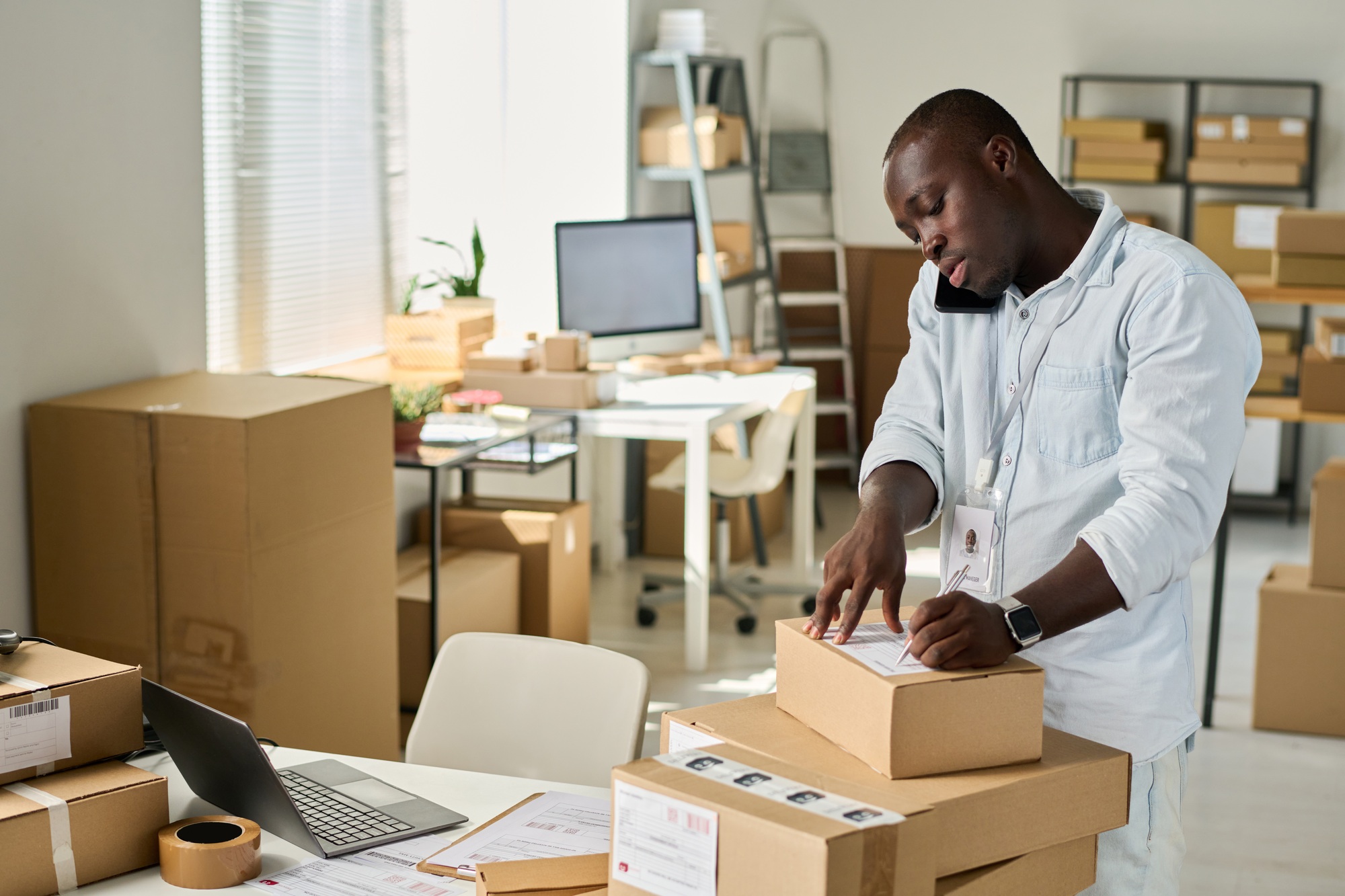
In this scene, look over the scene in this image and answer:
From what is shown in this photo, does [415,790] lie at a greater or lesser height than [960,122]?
lesser

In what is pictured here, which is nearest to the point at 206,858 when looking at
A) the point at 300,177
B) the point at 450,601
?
the point at 450,601

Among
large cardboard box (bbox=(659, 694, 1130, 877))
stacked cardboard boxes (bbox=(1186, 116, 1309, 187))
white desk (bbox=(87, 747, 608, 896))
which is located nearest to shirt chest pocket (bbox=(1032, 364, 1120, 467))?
large cardboard box (bbox=(659, 694, 1130, 877))

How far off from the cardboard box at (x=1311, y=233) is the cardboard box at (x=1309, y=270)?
0.02 m

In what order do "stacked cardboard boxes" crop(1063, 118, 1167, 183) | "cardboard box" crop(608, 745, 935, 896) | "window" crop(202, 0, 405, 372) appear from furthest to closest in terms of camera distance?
"stacked cardboard boxes" crop(1063, 118, 1167, 183), "window" crop(202, 0, 405, 372), "cardboard box" crop(608, 745, 935, 896)

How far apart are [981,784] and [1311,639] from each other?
10.3 feet

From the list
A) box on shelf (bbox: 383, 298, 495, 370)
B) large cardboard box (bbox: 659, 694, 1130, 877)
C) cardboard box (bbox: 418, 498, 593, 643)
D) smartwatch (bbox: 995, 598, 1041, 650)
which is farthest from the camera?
box on shelf (bbox: 383, 298, 495, 370)

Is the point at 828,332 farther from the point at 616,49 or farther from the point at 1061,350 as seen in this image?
the point at 1061,350

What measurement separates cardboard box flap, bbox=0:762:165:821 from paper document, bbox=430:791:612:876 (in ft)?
1.15

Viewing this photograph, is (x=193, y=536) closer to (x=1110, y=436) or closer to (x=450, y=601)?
(x=450, y=601)

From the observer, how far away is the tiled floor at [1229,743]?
3096mm

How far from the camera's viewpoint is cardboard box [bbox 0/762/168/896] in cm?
138

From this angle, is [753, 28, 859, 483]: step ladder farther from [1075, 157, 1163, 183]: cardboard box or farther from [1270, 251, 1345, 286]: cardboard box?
[1270, 251, 1345, 286]: cardboard box

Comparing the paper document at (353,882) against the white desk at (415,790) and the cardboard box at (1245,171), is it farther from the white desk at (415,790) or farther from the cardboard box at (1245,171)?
the cardboard box at (1245,171)

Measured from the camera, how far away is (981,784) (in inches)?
44.9
